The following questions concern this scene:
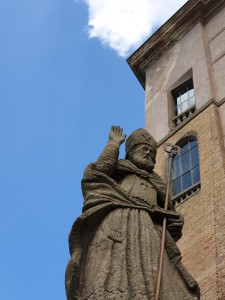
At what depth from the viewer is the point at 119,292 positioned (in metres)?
4.72

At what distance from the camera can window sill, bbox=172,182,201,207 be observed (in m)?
16.5

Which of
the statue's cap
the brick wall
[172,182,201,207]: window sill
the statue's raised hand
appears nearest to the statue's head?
the statue's cap

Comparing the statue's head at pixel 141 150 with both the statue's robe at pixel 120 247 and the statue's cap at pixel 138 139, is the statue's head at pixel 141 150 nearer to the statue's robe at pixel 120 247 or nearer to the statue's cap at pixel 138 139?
the statue's cap at pixel 138 139

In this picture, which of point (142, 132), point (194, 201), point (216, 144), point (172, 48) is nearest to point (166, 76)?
point (172, 48)

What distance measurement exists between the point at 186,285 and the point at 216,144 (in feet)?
39.1

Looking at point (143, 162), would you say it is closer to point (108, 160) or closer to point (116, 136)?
point (116, 136)

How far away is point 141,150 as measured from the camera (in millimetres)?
6660

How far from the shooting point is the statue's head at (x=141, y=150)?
21.5 ft

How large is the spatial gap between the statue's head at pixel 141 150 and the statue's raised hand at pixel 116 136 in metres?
0.15

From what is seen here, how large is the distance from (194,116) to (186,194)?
357 centimetres

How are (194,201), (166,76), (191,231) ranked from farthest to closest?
(166,76) < (194,201) < (191,231)

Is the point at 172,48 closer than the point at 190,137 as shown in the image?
No

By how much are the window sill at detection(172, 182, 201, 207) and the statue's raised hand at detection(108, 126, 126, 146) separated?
391 inches

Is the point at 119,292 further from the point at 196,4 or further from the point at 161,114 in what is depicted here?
the point at 196,4
